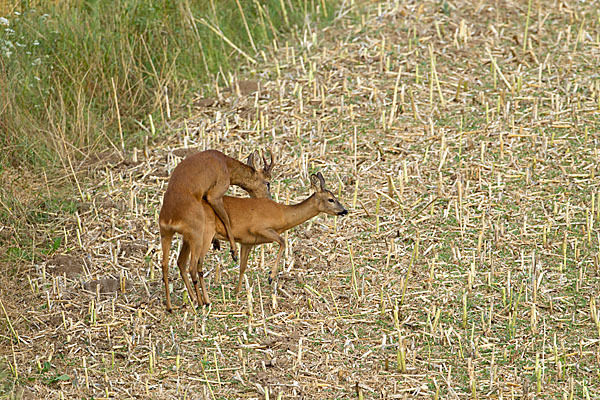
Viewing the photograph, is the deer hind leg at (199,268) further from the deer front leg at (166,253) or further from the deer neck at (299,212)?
the deer neck at (299,212)

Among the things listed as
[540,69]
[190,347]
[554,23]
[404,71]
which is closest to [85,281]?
[190,347]

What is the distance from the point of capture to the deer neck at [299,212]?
8625 millimetres

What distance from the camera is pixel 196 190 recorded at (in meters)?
8.09

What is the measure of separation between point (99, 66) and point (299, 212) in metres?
3.95

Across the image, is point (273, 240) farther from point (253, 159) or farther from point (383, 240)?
point (383, 240)

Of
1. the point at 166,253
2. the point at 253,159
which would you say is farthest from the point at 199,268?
the point at 253,159

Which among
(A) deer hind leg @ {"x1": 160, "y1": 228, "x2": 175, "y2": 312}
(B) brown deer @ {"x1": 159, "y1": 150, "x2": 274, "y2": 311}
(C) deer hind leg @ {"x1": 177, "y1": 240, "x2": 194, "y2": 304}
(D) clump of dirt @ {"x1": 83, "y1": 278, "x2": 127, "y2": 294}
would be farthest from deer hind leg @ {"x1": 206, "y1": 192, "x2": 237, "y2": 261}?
(D) clump of dirt @ {"x1": 83, "y1": 278, "x2": 127, "y2": 294}

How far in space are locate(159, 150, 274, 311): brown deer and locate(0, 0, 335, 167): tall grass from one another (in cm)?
268

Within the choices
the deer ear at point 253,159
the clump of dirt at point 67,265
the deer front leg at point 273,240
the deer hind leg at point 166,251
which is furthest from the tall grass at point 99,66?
the deer front leg at point 273,240

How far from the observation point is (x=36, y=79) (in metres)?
11.0

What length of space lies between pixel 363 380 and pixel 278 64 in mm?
5914

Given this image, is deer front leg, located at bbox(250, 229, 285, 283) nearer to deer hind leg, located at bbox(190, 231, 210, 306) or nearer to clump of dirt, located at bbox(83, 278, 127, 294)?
deer hind leg, located at bbox(190, 231, 210, 306)

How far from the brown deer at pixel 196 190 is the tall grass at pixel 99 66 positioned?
2.68m

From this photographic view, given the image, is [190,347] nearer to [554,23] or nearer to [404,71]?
[404,71]
